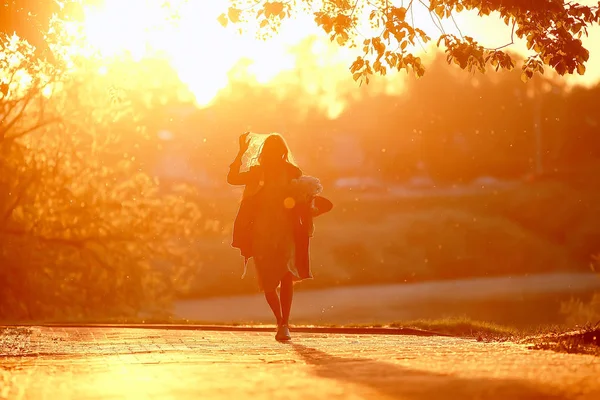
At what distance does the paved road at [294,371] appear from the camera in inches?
270

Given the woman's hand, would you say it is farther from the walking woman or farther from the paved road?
the paved road

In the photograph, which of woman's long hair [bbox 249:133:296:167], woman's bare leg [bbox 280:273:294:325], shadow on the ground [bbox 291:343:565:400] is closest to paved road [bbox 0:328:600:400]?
shadow on the ground [bbox 291:343:565:400]

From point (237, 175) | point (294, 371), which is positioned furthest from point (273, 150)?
point (294, 371)

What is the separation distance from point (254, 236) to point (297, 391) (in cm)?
604

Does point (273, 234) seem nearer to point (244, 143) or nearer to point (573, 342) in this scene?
point (244, 143)

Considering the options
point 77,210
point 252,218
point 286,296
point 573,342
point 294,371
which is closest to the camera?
point 294,371

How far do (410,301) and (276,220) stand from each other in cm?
4026

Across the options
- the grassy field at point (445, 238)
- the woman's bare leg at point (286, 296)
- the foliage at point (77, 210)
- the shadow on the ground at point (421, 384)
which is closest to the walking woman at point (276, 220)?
the woman's bare leg at point (286, 296)

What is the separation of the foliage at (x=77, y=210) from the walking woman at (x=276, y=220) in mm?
18452

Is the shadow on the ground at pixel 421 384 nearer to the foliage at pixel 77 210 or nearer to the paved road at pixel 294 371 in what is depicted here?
the paved road at pixel 294 371

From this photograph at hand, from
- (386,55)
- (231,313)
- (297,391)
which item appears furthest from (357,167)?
(297,391)

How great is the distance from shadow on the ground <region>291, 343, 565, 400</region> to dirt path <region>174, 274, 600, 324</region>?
34859mm

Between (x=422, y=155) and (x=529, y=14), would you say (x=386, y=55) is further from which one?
(x=422, y=155)

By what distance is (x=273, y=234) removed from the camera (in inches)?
505
